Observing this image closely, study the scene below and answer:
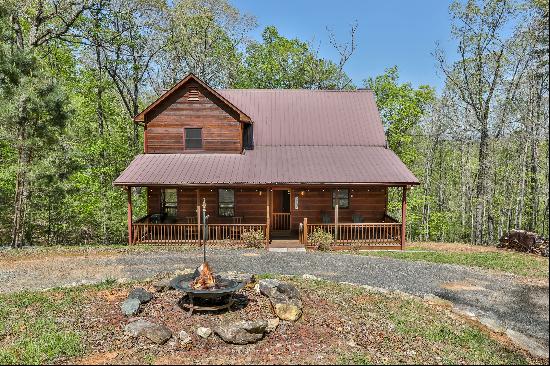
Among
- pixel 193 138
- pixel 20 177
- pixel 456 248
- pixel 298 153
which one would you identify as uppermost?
pixel 193 138

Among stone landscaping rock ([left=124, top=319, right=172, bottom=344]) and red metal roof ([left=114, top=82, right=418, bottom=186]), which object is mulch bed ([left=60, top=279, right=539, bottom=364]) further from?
red metal roof ([left=114, top=82, right=418, bottom=186])

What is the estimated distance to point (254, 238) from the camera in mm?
18016

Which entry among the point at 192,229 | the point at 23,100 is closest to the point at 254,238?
the point at 192,229

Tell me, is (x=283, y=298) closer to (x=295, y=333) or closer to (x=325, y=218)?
(x=295, y=333)

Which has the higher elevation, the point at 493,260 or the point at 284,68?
the point at 284,68

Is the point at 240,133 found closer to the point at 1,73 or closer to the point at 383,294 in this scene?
the point at 1,73

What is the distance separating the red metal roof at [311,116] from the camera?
22.3 meters

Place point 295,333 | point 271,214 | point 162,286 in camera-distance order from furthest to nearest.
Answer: point 271,214, point 162,286, point 295,333

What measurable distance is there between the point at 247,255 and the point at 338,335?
8.49 meters

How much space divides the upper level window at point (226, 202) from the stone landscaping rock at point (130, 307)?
11.3 m

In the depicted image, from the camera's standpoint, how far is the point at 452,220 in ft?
134

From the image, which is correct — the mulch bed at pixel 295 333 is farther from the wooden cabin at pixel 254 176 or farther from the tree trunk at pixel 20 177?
the tree trunk at pixel 20 177

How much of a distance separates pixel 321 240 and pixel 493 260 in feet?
22.5

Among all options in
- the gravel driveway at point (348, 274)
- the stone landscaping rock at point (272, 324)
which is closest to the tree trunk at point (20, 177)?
the gravel driveway at point (348, 274)
